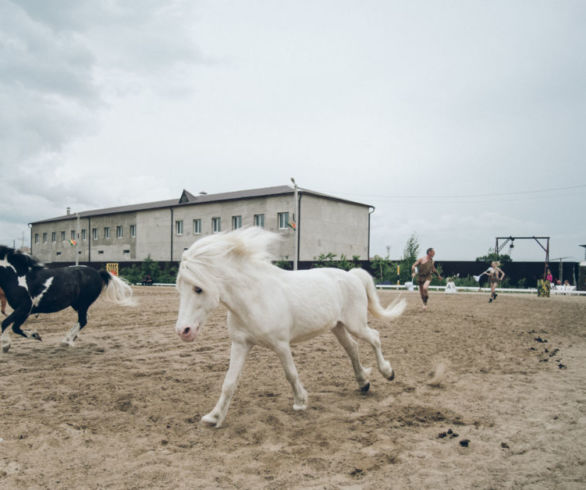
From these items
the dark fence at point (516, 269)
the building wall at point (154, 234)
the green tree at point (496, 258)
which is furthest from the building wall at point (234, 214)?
the green tree at point (496, 258)

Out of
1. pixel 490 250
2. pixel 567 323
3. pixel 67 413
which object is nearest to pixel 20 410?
pixel 67 413

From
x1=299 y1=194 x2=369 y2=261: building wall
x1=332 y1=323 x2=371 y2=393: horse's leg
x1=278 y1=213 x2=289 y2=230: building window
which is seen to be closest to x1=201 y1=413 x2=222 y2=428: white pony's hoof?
x1=332 y1=323 x2=371 y2=393: horse's leg

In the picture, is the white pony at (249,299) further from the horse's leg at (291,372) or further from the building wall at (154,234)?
the building wall at (154,234)

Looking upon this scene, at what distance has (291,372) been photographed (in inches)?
160

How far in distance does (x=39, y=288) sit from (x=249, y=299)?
4910mm

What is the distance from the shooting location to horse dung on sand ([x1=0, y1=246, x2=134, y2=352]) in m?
6.88

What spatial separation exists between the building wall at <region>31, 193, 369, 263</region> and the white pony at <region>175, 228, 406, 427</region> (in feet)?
94.0

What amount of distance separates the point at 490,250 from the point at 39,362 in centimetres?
3932

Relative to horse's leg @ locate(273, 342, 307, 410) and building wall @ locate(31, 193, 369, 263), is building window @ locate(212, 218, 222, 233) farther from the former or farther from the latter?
horse's leg @ locate(273, 342, 307, 410)

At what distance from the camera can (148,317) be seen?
1206 cm

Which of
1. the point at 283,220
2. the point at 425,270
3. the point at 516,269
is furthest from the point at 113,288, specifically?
the point at 516,269

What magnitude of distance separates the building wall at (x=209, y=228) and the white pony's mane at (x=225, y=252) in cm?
2886

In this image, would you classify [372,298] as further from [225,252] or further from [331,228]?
[331,228]

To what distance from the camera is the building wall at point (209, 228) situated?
3703 centimetres
